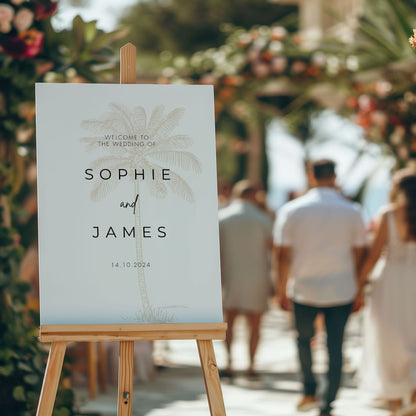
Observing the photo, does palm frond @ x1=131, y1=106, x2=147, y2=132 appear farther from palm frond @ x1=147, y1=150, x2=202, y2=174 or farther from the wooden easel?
the wooden easel

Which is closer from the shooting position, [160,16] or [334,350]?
[334,350]

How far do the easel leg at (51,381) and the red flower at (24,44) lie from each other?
2.06 metres

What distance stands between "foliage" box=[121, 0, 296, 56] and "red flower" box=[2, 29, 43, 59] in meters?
24.8

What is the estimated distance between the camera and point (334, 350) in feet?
20.2

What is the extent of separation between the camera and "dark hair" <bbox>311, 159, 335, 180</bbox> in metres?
6.25

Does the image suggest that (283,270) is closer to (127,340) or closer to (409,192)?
(409,192)

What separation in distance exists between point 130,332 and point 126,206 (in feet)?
1.71

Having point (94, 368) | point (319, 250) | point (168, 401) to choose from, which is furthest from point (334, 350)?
point (94, 368)

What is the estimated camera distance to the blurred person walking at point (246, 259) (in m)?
8.13

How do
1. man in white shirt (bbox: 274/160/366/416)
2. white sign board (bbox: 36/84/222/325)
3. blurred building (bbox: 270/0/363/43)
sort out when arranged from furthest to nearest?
blurred building (bbox: 270/0/363/43)
man in white shirt (bbox: 274/160/366/416)
white sign board (bbox: 36/84/222/325)

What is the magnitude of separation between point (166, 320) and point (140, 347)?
166 inches

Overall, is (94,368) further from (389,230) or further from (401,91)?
(401,91)

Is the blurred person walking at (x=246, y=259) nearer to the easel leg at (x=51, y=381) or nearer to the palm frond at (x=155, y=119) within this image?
the palm frond at (x=155, y=119)

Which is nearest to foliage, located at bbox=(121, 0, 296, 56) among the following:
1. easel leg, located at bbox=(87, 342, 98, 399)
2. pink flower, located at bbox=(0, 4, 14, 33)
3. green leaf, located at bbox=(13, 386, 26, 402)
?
easel leg, located at bbox=(87, 342, 98, 399)
